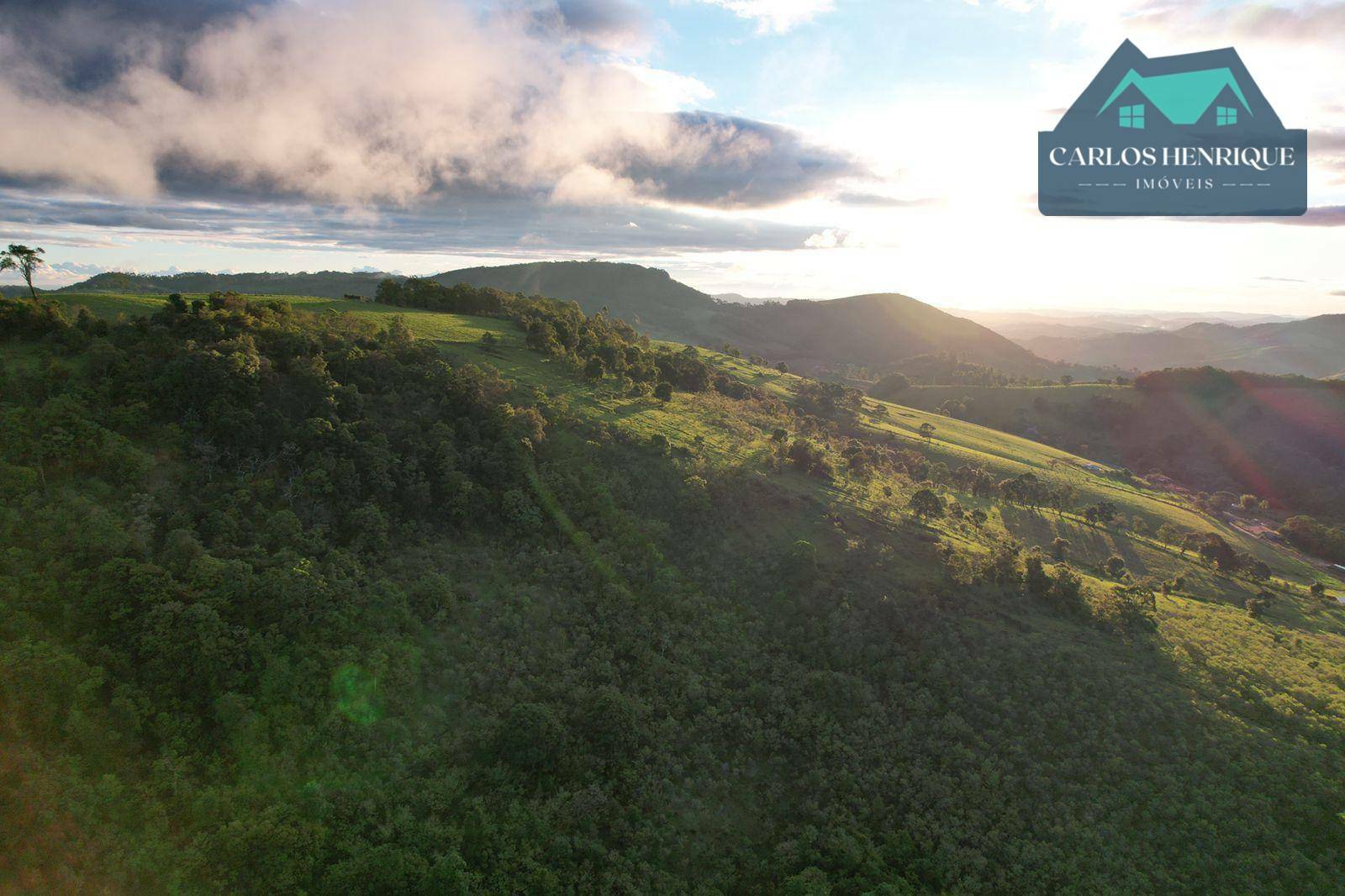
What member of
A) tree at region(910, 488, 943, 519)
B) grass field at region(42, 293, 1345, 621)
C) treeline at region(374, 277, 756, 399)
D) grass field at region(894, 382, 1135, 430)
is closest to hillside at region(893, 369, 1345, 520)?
grass field at region(894, 382, 1135, 430)

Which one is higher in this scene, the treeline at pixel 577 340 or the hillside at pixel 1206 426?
the treeline at pixel 577 340

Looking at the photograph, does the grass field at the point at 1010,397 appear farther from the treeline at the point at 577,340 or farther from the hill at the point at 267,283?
the hill at the point at 267,283

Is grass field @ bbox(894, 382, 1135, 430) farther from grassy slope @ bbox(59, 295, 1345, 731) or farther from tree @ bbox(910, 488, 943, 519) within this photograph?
tree @ bbox(910, 488, 943, 519)

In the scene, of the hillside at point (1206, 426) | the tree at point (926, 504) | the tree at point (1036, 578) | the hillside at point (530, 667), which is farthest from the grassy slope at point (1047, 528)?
the hillside at point (1206, 426)

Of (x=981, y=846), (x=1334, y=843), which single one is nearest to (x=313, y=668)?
(x=981, y=846)

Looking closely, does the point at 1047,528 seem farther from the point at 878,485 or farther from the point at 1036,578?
the point at 1036,578

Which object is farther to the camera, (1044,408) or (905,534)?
(1044,408)

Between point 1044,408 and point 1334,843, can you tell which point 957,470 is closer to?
point 1334,843

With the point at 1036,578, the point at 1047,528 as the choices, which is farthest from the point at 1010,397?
the point at 1036,578
